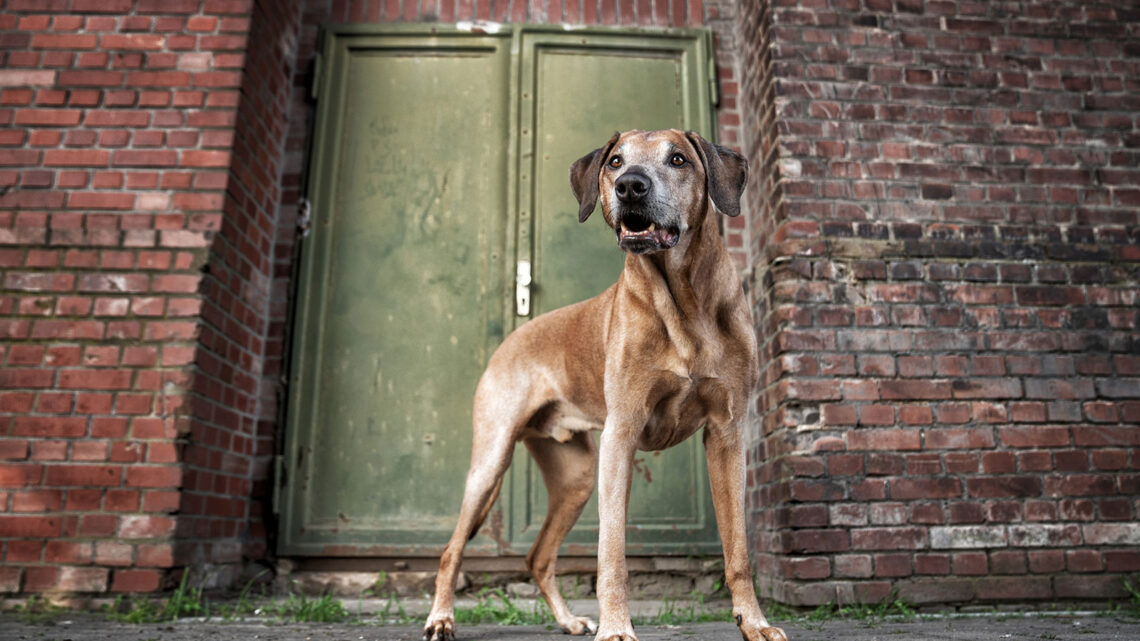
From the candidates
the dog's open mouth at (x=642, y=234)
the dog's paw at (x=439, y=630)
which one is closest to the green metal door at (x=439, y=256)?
the dog's paw at (x=439, y=630)

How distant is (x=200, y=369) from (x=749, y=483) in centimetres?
282

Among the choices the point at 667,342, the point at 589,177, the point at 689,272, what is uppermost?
the point at 589,177

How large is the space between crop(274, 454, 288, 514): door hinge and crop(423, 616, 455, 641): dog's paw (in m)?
1.74

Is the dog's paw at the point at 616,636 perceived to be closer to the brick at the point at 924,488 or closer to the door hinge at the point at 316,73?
the brick at the point at 924,488

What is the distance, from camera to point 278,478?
3988 mm

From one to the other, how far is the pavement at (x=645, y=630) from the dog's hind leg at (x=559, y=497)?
0.13m

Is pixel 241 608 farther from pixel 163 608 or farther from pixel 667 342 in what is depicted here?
pixel 667 342

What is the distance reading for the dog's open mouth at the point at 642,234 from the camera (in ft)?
7.21

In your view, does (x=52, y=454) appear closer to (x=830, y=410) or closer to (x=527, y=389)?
(x=527, y=389)

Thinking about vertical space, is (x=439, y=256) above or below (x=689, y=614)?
above

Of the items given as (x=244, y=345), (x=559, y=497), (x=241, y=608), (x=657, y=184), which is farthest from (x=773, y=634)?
(x=244, y=345)

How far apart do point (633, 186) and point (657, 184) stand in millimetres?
94

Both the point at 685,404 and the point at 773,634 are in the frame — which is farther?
the point at 685,404

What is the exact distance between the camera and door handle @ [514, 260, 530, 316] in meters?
4.22
